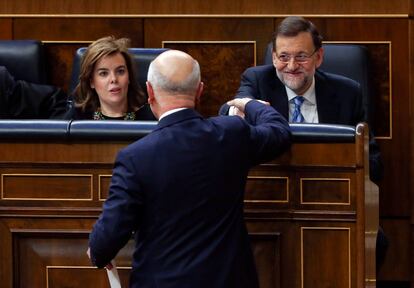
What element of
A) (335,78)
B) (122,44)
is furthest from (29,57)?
(335,78)

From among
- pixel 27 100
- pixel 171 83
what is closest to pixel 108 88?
pixel 27 100

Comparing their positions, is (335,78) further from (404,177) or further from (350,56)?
(404,177)

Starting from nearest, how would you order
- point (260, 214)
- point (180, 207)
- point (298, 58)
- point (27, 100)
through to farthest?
1. point (180, 207)
2. point (260, 214)
3. point (298, 58)
4. point (27, 100)

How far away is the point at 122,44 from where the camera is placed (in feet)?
11.0

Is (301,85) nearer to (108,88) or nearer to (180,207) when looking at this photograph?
(108,88)

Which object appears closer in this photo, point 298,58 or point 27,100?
point 298,58

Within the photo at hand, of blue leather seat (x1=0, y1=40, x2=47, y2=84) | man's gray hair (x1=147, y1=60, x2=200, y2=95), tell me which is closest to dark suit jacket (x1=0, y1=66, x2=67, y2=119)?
blue leather seat (x1=0, y1=40, x2=47, y2=84)

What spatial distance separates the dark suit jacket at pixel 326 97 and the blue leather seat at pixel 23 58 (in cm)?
86

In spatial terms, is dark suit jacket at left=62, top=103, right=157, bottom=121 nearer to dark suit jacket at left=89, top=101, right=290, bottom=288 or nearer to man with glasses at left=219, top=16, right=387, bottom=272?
man with glasses at left=219, top=16, right=387, bottom=272

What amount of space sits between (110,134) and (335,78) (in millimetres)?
990

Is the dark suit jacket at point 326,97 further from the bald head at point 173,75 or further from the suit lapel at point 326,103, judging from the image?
the bald head at point 173,75

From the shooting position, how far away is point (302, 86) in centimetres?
313

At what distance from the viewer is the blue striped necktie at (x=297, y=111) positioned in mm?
3113

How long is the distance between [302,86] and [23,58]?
42.5 inches
